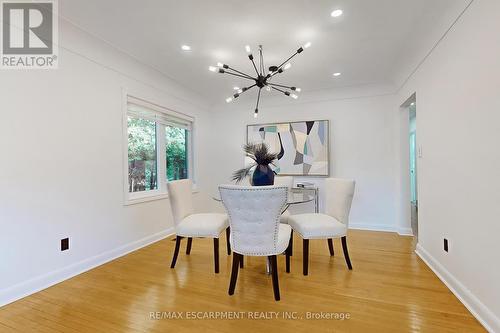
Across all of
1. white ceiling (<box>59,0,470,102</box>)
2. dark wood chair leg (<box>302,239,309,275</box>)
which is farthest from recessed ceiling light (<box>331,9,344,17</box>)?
dark wood chair leg (<box>302,239,309,275</box>)

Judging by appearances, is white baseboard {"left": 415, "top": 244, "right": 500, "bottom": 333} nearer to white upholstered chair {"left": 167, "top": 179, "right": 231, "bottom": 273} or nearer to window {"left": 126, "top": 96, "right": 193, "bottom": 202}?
white upholstered chair {"left": 167, "top": 179, "right": 231, "bottom": 273}

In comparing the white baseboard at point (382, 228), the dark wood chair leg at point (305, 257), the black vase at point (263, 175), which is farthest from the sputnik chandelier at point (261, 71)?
the white baseboard at point (382, 228)

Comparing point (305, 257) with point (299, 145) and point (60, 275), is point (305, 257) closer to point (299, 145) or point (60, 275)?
point (60, 275)

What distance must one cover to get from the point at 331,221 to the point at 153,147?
9.24ft

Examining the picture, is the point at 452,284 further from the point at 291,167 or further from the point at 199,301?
the point at 291,167

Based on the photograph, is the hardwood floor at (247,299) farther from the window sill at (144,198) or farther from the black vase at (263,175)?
the black vase at (263,175)

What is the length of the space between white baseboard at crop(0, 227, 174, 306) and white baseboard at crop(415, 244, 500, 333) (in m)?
3.44

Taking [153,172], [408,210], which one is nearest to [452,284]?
[408,210]

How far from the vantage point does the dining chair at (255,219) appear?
6.31ft

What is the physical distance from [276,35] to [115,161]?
7.78 feet

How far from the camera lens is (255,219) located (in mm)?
1978

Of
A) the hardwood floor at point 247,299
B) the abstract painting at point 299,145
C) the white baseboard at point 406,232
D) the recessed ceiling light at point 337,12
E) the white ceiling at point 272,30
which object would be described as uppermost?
the white ceiling at point 272,30

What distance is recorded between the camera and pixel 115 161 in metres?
3.02

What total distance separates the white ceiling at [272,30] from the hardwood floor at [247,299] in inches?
92.3
